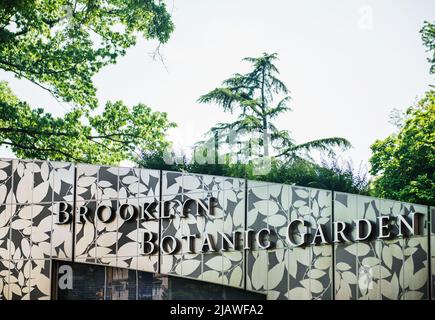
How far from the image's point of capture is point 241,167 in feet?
61.4

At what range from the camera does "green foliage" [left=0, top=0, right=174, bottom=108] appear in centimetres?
2281

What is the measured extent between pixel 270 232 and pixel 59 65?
12.8 m

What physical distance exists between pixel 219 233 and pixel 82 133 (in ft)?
34.6

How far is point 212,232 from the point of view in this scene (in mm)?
14086

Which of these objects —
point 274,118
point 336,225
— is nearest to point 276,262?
point 336,225

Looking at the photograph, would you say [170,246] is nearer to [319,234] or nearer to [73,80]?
[319,234]

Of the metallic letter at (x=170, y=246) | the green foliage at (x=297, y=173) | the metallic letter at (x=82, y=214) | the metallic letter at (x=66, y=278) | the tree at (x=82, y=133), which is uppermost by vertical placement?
the tree at (x=82, y=133)

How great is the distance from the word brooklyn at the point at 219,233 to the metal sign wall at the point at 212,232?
0.07 feet

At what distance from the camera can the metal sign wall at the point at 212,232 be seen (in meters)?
12.1

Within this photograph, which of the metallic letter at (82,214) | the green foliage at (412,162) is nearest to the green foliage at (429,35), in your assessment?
the green foliage at (412,162)

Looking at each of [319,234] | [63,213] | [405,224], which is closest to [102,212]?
[63,213]

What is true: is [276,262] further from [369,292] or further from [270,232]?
[369,292]

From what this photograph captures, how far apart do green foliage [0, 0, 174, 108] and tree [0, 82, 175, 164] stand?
0.97m

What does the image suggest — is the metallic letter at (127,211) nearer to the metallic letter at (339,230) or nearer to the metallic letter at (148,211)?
the metallic letter at (148,211)
